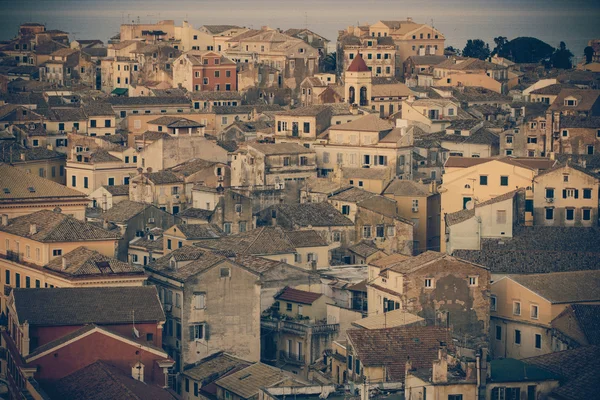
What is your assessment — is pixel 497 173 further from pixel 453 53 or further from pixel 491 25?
pixel 491 25

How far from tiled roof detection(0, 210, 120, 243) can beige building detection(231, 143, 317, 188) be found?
11.4 meters

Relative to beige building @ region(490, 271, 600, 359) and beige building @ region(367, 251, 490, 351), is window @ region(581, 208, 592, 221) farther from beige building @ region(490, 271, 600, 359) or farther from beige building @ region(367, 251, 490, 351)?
beige building @ region(367, 251, 490, 351)

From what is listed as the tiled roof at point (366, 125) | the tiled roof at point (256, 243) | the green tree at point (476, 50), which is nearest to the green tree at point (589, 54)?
the green tree at point (476, 50)

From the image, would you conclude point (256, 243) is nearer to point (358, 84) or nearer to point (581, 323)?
point (581, 323)

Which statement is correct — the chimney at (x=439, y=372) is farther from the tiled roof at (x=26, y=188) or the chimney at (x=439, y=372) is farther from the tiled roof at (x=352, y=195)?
the tiled roof at (x=26, y=188)

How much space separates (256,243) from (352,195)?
686cm

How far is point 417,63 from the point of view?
307 feet

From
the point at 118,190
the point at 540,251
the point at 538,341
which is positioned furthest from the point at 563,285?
the point at 118,190

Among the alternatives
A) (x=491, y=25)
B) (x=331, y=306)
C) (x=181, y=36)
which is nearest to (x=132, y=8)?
(x=491, y=25)

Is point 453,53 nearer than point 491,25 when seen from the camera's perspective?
Yes

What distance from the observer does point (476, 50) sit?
359 ft

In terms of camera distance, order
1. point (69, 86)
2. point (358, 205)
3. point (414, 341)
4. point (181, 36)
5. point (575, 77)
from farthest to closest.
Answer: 1. point (181, 36)
2. point (69, 86)
3. point (575, 77)
4. point (358, 205)
5. point (414, 341)

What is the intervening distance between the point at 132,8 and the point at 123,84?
72.4 m

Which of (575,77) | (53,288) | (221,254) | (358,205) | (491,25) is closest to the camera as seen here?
(53,288)
